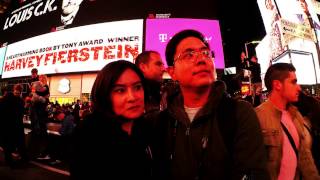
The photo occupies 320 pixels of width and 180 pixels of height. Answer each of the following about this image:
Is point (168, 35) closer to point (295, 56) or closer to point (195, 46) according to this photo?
point (295, 56)

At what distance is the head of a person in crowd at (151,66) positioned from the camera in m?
3.32

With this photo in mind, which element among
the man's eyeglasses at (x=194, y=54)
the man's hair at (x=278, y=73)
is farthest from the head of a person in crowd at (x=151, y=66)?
the man's eyeglasses at (x=194, y=54)

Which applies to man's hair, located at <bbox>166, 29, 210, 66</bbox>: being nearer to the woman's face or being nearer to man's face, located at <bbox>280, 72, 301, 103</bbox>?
the woman's face

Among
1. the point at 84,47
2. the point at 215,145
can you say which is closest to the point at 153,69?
the point at 215,145

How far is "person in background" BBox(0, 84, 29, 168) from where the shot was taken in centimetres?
612

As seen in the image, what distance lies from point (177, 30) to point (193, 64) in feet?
40.7

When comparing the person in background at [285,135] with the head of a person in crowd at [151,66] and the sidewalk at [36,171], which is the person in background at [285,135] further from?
the sidewalk at [36,171]

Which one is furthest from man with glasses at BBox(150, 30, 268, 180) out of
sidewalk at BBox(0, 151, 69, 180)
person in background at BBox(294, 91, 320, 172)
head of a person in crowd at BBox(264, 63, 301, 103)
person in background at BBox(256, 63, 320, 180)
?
sidewalk at BBox(0, 151, 69, 180)

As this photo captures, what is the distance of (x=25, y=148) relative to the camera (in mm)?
6473

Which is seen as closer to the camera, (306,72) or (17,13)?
(306,72)

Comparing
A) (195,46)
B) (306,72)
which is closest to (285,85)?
(195,46)

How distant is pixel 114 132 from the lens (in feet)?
5.08

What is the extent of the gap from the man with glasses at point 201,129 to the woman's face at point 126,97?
0.59 feet

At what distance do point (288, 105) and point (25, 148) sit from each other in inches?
228
